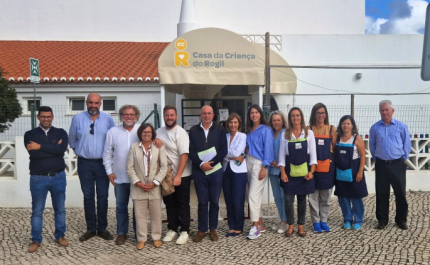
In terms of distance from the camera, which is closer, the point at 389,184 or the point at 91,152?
the point at 91,152

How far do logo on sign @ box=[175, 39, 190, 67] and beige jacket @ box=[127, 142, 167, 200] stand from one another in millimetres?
2433

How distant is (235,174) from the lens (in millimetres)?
5488

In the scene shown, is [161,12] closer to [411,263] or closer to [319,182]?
[319,182]

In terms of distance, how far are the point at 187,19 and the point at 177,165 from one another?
983 cm

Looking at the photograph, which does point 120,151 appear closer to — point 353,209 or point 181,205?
point 181,205

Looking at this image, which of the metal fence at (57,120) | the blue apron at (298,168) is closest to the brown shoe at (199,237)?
the blue apron at (298,168)

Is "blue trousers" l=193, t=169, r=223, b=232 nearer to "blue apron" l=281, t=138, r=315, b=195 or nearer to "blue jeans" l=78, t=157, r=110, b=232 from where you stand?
"blue apron" l=281, t=138, r=315, b=195

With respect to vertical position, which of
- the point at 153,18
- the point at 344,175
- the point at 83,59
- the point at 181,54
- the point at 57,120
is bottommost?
the point at 344,175

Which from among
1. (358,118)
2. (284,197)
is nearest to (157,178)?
(284,197)

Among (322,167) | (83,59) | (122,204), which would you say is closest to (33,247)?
(122,204)

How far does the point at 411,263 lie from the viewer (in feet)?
14.6

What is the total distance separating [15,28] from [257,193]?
1609cm

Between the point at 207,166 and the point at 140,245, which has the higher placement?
the point at 207,166

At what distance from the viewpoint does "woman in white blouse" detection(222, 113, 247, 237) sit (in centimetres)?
548
